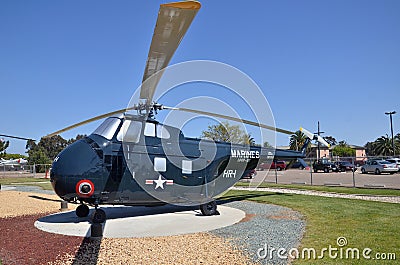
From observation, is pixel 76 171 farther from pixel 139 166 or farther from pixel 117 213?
pixel 117 213

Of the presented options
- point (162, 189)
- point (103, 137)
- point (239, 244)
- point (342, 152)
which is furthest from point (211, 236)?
point (342, 152)

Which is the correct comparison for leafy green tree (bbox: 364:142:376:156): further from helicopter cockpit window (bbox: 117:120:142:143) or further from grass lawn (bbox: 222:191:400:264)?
helicopter cockpit window (bbox: 117:120:142:143)

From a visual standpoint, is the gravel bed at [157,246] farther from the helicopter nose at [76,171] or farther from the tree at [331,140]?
Answer: the tree at [331,140]

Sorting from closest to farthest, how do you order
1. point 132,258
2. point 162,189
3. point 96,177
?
point 132,258 → point 96,177 → point 162,189

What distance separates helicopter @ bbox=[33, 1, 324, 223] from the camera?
835 cm

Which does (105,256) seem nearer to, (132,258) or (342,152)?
(132,258)

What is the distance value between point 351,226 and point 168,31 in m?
6.37

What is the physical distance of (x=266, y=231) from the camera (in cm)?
770

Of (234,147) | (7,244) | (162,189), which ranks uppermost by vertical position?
(234,147)

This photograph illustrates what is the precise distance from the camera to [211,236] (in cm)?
733

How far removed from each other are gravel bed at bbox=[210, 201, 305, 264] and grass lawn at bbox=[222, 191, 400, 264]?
0.28 meters

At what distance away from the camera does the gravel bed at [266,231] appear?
6.26 meters

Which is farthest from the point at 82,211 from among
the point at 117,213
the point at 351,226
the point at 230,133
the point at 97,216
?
the point at 230,133

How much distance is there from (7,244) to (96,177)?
2.39 meters
